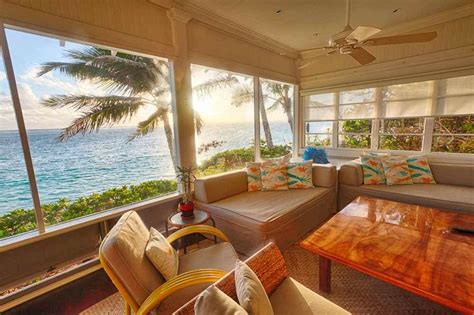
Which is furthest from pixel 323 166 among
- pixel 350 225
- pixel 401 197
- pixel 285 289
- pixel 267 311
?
pixel 267 311

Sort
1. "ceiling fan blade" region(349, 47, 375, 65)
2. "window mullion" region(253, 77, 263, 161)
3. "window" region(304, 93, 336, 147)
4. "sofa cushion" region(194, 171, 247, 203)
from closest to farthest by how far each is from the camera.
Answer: "ceiling fan blade" region(349, 47, 375, 65) < "sofa cushion" region(194, 171, 247, 203) < "window mullion" region(253, 77, 263, 161) < "window" region(304, 93, 336, 147)

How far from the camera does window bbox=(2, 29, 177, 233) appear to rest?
6.40 feet

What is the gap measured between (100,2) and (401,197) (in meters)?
3.84

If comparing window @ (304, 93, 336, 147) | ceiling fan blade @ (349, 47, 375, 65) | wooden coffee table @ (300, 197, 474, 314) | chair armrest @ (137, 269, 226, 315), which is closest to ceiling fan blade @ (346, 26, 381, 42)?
ceiling fan blade @ (349, 47, 375, 65)

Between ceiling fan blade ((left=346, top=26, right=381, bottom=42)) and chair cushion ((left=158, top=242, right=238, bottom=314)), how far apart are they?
76.5 inches

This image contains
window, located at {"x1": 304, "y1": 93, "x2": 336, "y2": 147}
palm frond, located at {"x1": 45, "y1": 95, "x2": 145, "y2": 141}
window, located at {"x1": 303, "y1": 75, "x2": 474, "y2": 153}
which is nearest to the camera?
palm frond, located at {"x1": 45, "y1": 95, "x2": 145, "y2": 141}

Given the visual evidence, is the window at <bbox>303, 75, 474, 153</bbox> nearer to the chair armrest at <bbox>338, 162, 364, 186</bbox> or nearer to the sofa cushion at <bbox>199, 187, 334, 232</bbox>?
the chair armrest at <bbox>338, 162, 364, 186</bbox>

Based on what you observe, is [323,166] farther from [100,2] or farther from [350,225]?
[100,2]

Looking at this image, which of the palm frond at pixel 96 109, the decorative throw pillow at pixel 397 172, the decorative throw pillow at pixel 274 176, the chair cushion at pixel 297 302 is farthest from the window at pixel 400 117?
the chair cushion at pixel 297 302

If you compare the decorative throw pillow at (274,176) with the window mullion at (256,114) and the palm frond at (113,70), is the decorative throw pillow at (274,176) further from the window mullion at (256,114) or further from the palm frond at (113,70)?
the palm frond at (113,70)

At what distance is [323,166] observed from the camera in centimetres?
312

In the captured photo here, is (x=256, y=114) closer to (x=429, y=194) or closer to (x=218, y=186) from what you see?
(x=218, y=186)

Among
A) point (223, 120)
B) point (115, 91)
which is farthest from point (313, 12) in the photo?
point (115, 91)

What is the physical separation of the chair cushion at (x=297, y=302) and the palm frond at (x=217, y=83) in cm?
288
